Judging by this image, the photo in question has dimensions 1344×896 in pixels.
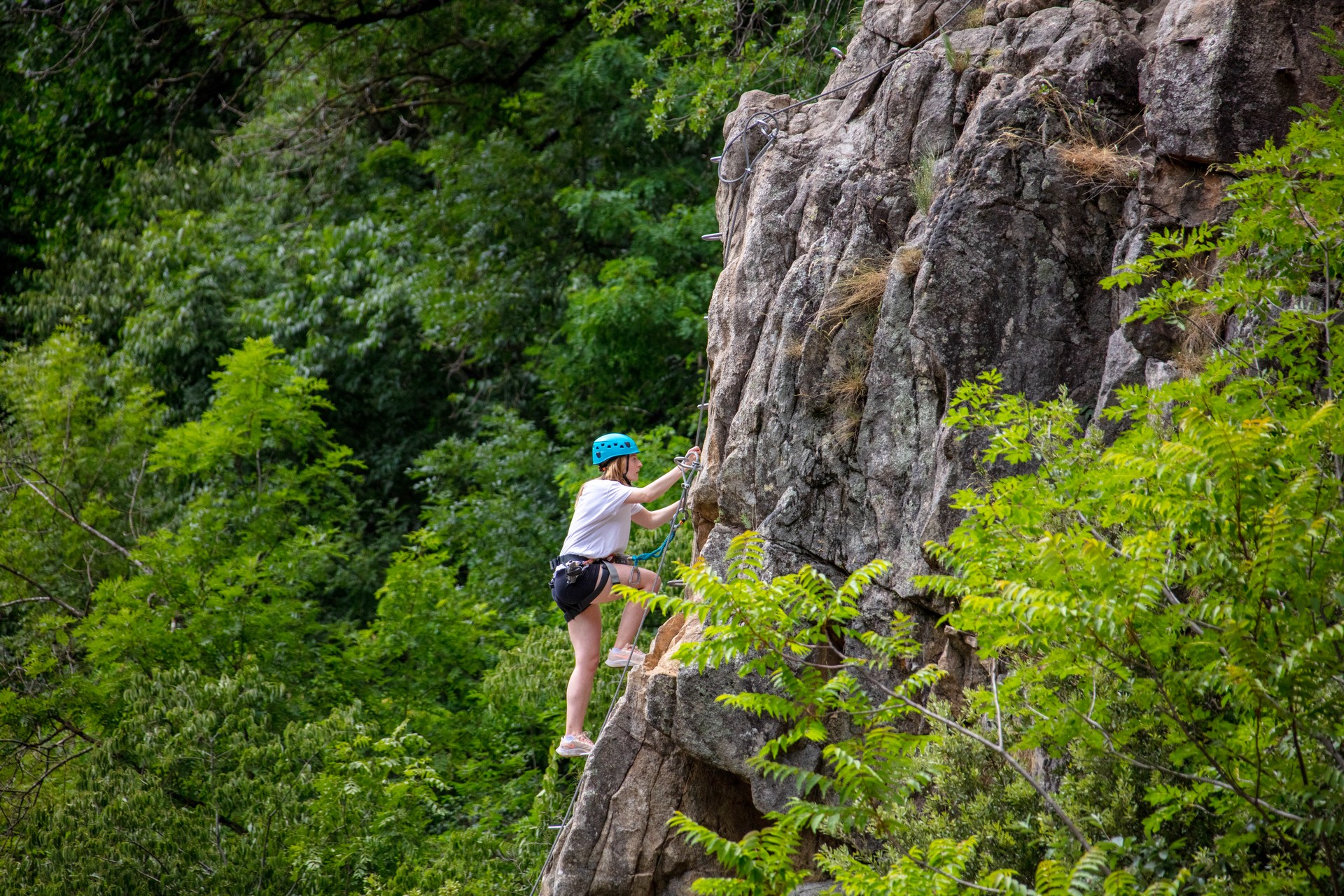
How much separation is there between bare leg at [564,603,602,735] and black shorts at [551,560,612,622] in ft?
0.49

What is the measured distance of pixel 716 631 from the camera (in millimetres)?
4703

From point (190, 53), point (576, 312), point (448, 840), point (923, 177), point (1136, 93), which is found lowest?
point (448, 840)

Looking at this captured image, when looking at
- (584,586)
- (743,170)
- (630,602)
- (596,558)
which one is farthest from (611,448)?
(743,170)

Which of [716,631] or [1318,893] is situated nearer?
[1318,893]

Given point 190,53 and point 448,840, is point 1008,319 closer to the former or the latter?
point 448,840

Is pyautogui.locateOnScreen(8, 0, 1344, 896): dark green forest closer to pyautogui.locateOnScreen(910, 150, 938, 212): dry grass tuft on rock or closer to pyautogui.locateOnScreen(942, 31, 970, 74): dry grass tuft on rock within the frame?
pyautogui.locateOnScreen(910, 150, 938, 212): dry grass tuft on rock

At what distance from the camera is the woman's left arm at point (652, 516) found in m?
7.55

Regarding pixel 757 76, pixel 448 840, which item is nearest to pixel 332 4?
pixel 757 76

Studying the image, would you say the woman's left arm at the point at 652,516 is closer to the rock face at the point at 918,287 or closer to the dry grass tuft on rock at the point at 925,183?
the rock face at the point at 918,287

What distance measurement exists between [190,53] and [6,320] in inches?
243

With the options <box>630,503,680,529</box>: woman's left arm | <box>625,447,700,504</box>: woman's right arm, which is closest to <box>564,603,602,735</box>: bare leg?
<box>630,503,680,529</box>: woman's left arm

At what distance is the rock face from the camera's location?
5.82 m

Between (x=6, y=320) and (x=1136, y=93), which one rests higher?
(x=1136, y=93)

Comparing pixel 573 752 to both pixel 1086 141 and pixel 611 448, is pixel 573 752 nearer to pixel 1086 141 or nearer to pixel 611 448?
pixel 611 448
